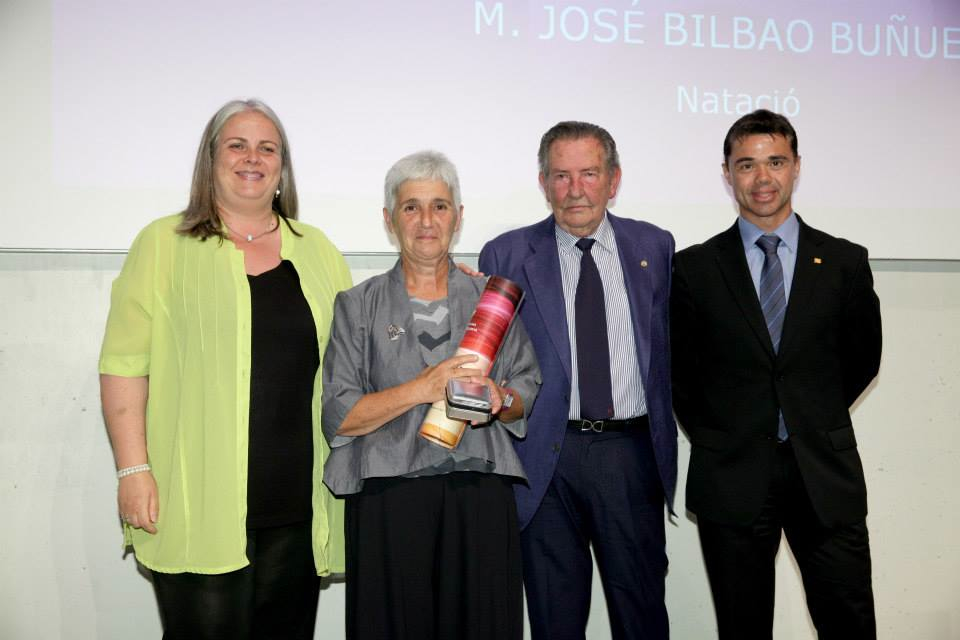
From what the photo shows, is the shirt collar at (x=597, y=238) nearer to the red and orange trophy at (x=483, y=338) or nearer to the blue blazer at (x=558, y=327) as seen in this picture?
the blue blazer at (x=558, y=327)

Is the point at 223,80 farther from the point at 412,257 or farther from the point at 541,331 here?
the point at 541,331

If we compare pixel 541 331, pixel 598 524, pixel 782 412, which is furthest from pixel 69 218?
pixel 782 412

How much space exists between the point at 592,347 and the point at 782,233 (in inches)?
26.4

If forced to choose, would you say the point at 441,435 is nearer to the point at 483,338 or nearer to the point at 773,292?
the point at 483,338

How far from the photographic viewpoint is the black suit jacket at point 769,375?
233 cm

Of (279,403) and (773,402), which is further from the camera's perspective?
(773,402)

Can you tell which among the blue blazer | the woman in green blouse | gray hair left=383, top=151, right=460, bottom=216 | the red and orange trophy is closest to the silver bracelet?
the woman in green blouse

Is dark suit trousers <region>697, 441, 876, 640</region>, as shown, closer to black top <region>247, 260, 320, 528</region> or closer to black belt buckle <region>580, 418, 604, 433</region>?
black belt buckle <region>580, 418, 604, 433</region>

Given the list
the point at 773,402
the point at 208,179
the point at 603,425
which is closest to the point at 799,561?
the point at 773,402

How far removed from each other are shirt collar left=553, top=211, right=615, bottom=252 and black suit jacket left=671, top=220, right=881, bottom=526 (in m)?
0.25

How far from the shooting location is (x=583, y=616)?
2506 mm

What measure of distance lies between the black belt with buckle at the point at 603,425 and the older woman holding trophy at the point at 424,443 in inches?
12.3

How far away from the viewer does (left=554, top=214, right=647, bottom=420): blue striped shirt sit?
245 centimetres

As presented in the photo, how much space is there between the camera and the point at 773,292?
7.90 feet
